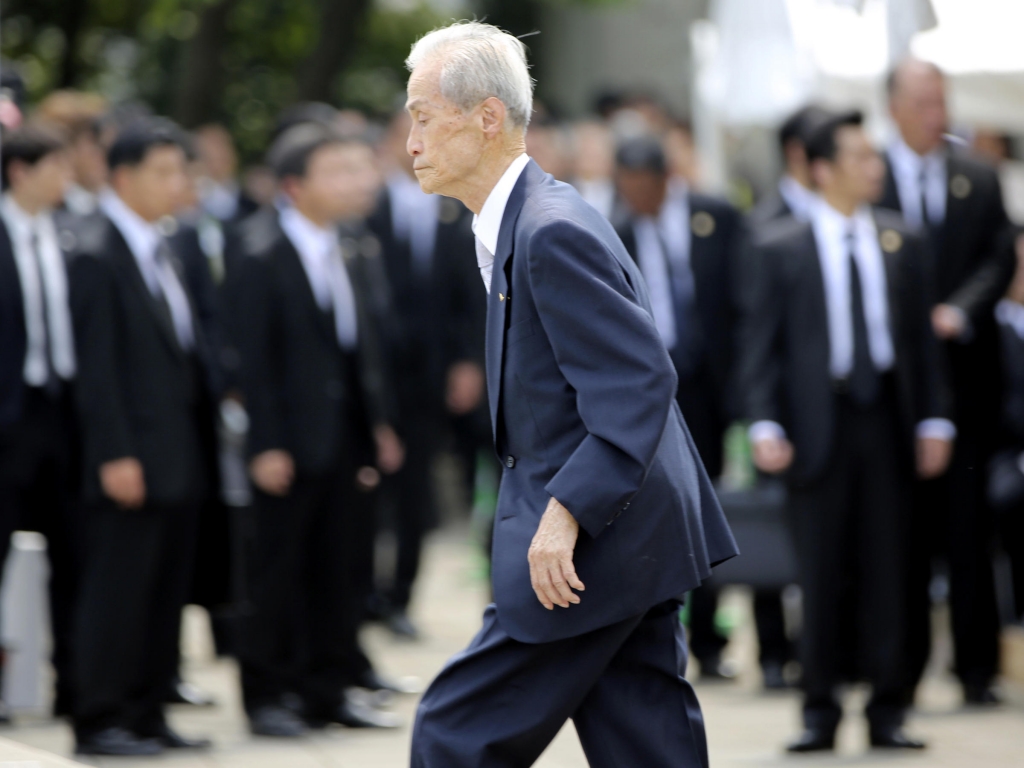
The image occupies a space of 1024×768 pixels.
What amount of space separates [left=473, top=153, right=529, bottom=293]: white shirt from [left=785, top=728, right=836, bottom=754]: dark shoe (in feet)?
10.2

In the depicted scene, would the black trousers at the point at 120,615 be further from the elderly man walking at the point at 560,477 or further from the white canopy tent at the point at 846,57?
the white canopy tent at the point at 846,57

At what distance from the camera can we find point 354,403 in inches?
273

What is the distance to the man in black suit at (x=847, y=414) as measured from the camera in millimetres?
6191

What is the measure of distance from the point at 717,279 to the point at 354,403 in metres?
2.13

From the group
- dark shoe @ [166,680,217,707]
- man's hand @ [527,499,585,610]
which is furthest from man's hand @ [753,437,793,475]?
man's hand @ [527,499,585,610]

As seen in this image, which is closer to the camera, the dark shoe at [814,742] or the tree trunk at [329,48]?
the dark shoe at [814,742]

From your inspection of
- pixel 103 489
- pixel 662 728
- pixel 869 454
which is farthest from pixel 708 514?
pixel 103 489

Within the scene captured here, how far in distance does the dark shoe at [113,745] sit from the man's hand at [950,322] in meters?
3.55

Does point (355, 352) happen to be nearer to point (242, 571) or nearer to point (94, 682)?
point (242, 571)

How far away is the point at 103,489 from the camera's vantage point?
6.22 metres

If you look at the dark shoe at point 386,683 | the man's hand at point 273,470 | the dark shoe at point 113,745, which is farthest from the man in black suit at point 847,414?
the dark shoe at point 113,745

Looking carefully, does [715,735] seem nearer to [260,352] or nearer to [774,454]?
[774,454]

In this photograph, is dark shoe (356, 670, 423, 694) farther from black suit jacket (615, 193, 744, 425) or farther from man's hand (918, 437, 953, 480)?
man's hand (918, 437, 953, 480)

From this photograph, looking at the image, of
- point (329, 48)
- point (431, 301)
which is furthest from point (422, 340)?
point (329, 48)
